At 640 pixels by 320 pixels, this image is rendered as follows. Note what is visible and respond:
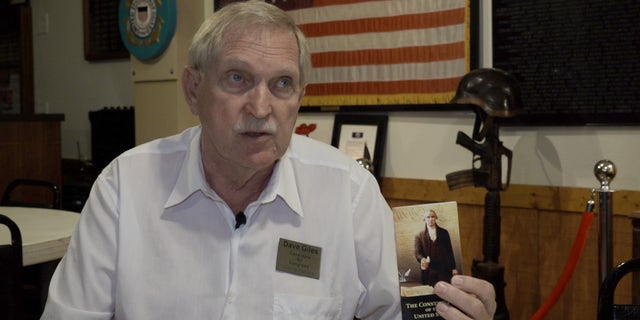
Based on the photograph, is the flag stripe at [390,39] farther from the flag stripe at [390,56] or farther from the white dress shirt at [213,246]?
the white dress shirt at [213,246]

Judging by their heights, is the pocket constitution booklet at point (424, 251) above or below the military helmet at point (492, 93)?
below

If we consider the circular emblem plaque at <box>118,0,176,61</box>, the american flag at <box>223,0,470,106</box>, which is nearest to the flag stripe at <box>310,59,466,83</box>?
the american flag at <box>223,0,470,106</box>

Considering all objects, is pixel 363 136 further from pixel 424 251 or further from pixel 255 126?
pixel 424 251

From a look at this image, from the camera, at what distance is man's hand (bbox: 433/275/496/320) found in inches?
55.4

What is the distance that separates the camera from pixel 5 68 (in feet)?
22.3

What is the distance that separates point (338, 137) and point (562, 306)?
4.95 ft

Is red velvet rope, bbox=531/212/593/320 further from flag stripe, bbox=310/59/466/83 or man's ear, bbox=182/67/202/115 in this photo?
man's ear, bbox=182/67/202/115

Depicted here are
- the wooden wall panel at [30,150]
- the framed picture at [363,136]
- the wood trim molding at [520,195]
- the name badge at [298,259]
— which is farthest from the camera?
the wooden wall panel at [30,150]

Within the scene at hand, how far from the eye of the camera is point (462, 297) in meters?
1.42

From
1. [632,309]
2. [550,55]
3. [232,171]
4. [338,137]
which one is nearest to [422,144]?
[338,137]

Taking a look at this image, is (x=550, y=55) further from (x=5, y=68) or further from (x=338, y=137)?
(x=5, y=68)

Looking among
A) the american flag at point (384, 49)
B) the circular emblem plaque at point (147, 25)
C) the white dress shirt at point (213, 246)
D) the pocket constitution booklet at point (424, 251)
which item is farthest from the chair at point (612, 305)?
the circular emblem plaque at point (147, 25)

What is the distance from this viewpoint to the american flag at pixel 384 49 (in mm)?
3678

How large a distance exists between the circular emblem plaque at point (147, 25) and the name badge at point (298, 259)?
3.24m
